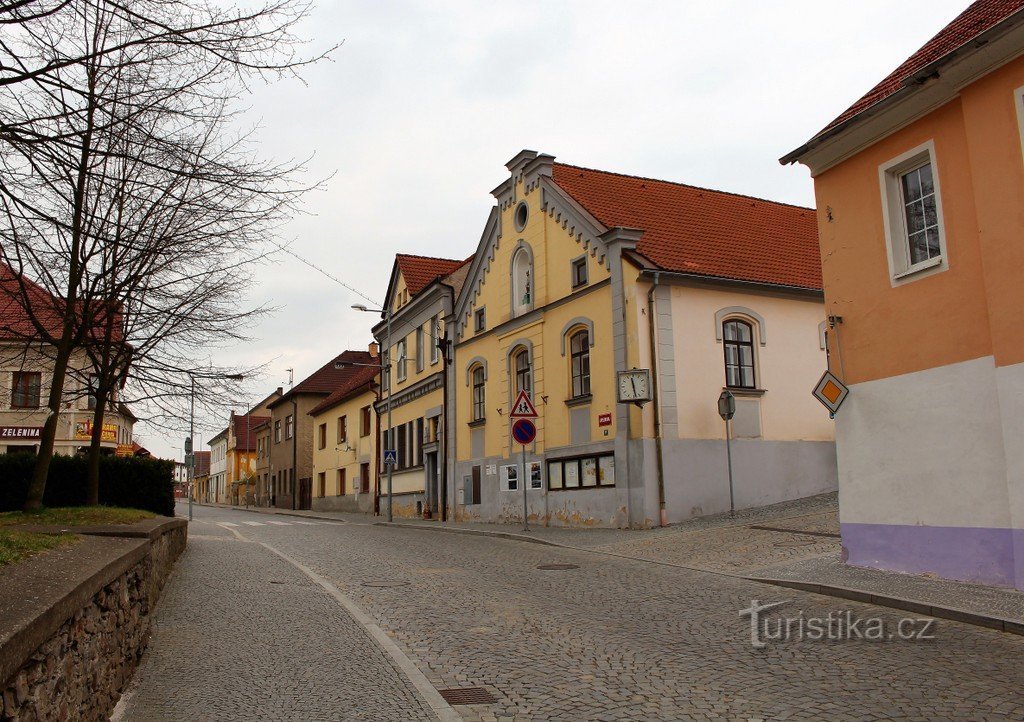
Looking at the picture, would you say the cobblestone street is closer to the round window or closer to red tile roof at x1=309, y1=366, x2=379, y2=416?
the round window

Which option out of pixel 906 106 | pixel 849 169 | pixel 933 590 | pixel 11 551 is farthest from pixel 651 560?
pixel 11 551

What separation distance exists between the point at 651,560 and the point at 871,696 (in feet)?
27.7

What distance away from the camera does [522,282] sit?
2630 cm

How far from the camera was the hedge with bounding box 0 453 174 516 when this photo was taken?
20.9m

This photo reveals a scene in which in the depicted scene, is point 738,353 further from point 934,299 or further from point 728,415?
point 934,299

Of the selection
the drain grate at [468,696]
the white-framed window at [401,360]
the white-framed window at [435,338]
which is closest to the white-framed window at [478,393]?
the white-framed window at [435,338]

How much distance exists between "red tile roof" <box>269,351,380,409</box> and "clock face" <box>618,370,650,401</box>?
3667 centimetres

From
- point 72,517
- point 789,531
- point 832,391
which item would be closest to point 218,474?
point 72,517

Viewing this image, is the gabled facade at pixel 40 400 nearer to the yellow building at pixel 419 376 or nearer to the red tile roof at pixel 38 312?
the red tile roof at pixel 38 312

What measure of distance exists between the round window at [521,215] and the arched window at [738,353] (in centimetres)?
710

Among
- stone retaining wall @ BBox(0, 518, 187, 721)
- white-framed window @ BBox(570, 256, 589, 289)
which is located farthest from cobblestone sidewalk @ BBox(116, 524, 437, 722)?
white-framed window @ BBox(570, 256, 589, 289)

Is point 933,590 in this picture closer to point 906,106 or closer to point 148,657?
point 906,106

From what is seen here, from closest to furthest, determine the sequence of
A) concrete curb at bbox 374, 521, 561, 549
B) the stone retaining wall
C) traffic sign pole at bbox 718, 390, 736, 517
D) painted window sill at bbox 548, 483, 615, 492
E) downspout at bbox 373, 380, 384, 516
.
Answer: the stone retaining wall → concrete curb at bbox 374, 521, 561, 549 → traffic sign pole at bbox 718, 390, 736, 517 → painted window sill at bbox 548, 483, 615, 492 → downspout at bbox 373, 380, 384, 516

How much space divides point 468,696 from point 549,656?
1362 mm
